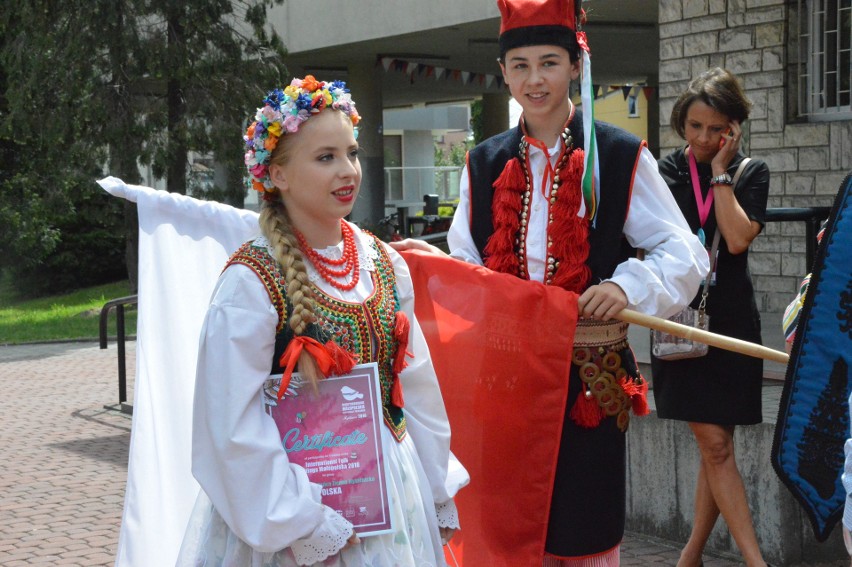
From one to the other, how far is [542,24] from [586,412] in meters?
1.18

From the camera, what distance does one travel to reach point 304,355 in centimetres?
285

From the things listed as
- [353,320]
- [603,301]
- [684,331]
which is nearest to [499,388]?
[603,301]

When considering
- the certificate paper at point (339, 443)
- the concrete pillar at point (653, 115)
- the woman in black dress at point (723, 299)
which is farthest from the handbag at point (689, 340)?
the concrete pillar at point (653, 115)

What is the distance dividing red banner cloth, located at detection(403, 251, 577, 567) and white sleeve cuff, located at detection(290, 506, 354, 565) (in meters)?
0.97

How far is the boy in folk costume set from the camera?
11.4ft

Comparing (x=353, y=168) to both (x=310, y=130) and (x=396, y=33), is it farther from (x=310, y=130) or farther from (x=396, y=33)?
(x=396, y=33)

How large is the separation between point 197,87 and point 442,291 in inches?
612

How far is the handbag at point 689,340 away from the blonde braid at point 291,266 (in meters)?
1.77

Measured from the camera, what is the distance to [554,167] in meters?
3.60

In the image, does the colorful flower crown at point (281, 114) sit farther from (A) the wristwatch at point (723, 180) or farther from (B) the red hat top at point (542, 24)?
(A) the wristwatch at point (723, 180)

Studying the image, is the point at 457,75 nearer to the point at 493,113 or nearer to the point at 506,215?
the point at 493,113

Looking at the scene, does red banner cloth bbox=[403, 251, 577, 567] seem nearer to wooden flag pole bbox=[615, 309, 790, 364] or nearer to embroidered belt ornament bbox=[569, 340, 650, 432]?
embroidered belt ornament bbox=[569, 340, 650, 432]

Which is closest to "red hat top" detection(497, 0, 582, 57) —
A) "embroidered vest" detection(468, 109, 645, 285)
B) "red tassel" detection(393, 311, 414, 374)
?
"embroidered vest" detection(468, 109, 645, 285)

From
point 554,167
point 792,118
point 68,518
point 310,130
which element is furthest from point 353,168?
point 792,118
